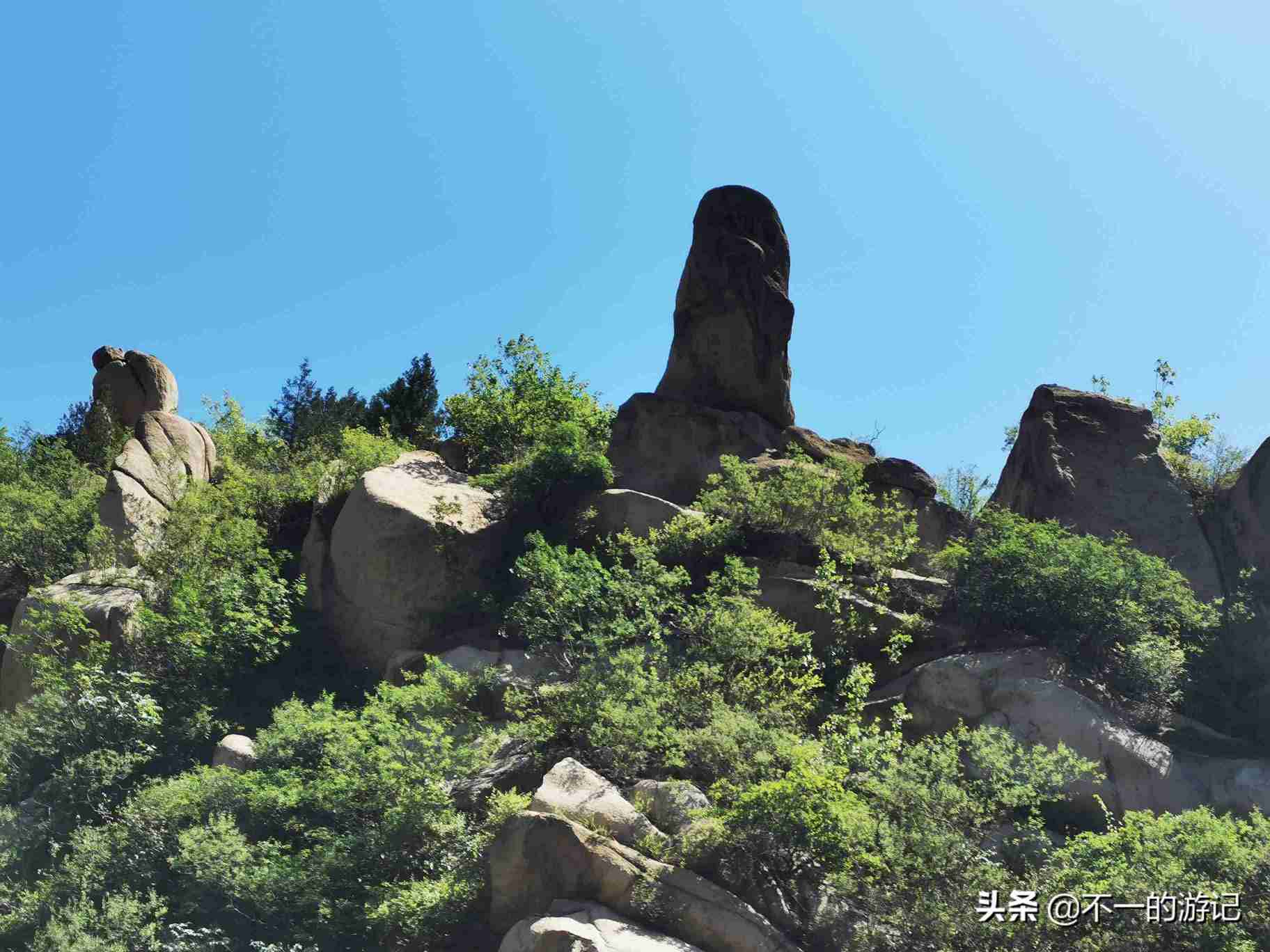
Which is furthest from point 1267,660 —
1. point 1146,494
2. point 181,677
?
point 181,677

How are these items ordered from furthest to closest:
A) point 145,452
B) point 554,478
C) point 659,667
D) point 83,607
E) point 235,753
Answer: point 145,452, point 554,478, point 83,607, point 235,753, point 659,667

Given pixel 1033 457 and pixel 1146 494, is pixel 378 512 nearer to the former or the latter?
pixel 1033 457

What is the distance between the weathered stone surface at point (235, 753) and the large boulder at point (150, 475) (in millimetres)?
5751

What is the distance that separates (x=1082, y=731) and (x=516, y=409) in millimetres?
13920

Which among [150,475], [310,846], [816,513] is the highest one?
[816,513]

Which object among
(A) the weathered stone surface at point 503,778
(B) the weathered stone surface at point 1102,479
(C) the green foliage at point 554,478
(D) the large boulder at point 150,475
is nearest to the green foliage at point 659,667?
(A) the weathered stone surface at point 503,778

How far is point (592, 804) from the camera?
12.6 meters

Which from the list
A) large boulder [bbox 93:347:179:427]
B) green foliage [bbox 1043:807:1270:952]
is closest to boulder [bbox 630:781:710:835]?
green foliage [bbox 1043:807:1270:952]

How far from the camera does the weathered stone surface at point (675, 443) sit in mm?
22531

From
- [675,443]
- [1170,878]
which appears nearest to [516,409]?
[675,443]

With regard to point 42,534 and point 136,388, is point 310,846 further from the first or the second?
point 136,388

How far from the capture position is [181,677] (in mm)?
17453

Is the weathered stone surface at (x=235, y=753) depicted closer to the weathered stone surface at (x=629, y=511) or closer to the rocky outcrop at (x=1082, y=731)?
the weathered stone surface at (x=629, y=511)

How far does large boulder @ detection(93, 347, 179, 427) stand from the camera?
29.6 metres
